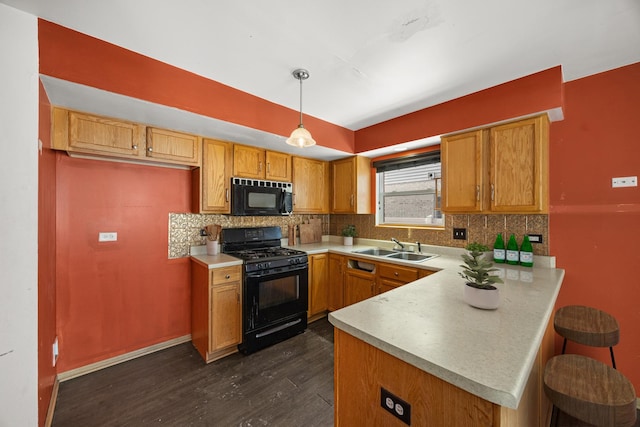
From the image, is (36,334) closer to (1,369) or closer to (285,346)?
(1,369)

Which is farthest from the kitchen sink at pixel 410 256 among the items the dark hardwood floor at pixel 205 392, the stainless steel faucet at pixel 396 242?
the dark hardwood floor at pixel 205 392

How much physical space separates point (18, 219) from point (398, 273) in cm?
275

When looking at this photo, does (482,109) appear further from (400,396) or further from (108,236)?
(108,236)

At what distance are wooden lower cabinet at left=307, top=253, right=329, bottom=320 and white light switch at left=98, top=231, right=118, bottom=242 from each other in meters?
2.02

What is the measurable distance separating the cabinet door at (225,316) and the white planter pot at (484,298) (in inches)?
→ 80.0

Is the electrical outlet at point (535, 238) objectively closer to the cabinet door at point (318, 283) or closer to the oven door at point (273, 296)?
the cabinet door at point (318, 283)

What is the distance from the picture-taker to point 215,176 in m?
2.65

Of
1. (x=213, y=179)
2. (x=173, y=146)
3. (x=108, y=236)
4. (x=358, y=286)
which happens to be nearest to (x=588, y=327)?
(x=358, y=286)

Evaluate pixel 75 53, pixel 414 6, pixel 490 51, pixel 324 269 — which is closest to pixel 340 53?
pixel 414 6

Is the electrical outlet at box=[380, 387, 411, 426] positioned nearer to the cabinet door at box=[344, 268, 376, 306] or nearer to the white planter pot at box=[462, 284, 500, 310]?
the white planter pot at box=[462, 284, 500, 310]

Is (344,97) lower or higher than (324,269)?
higher

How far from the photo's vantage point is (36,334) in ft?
4.33

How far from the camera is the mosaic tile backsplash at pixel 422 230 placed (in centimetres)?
228

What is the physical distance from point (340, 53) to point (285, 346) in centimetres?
274
